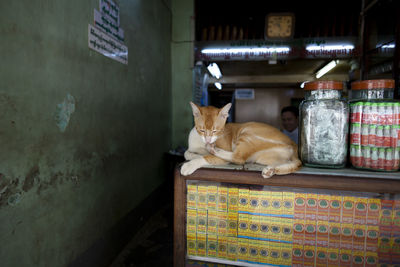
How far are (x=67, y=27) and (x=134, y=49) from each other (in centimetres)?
115

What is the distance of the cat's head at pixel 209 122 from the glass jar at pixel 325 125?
60cm

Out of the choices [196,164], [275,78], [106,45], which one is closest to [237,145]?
[196,164]

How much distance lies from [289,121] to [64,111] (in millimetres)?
2901

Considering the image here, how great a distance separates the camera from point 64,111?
1680 mm

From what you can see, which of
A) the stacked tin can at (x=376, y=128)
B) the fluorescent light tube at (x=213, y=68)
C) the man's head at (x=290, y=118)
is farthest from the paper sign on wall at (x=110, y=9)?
the fluorescent light tube at (x=213, y=68)

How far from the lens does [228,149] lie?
155cm

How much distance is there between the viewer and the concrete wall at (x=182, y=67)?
4.25m

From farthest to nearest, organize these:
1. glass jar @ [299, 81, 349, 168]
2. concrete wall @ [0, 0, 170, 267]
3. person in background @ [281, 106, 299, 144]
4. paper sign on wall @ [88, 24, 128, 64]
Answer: person in background @ [281, 106, 299, 144]
paper sign on wall @ [88, 24, 128, 64]
concrete wall @ [0, 0, 170, 267]
glass jar @ [299, 81, 349, 168]

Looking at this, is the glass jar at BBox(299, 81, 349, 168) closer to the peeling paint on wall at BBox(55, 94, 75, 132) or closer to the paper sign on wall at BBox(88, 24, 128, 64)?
the peeling paint on wall at BBox(55, 94, 75, 132)

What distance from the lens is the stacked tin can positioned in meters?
0.97

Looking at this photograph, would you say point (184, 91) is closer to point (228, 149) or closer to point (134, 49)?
point (134, 49)

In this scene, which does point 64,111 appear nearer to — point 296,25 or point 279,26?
point 279,26

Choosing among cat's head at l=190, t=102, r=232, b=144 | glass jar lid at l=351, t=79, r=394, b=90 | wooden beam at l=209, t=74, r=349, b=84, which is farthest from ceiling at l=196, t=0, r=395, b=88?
glass jar lid at l=351, t=79, r=394, b=90

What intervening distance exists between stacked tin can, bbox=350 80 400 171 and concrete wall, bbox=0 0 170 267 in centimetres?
178
